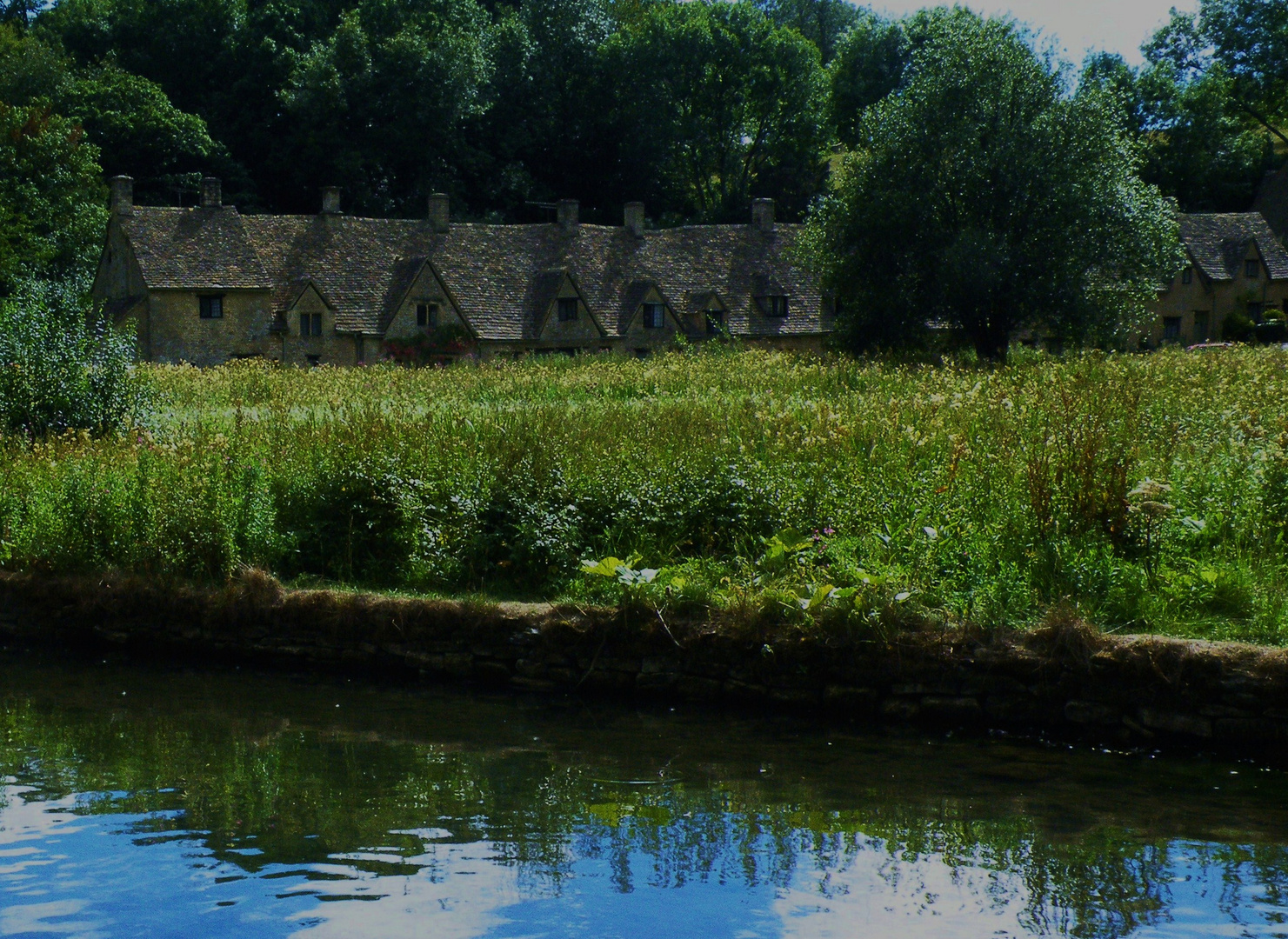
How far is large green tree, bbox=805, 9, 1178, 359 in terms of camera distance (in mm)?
32031

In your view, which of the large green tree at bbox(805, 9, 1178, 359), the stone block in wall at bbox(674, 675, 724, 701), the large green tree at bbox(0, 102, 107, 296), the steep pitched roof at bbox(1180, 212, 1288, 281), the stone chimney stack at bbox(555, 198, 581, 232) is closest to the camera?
the stone block in wall at bbox(674, 675, 724, 701)

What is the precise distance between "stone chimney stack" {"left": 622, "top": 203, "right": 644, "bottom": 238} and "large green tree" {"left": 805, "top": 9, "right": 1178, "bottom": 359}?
25.5 metres

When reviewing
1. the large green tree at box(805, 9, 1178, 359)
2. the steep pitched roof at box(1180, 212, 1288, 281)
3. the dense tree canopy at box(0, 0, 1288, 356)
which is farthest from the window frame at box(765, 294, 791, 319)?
the steep pitched roof at box(1180, 212, 1288, 281)

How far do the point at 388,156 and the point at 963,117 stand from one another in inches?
1575

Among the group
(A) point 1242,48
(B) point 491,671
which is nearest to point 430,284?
(B) point 491,671

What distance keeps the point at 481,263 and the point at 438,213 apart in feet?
10.6

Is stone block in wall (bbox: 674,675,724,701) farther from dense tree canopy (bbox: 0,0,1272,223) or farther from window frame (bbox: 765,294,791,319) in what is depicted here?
dense tree canopy (bbox: 0,0,1272,223)

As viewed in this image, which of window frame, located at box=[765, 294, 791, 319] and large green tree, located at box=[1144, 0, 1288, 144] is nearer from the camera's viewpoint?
window frame, located at box=[765, 294, 791, 319]

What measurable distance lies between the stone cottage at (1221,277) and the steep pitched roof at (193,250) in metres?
44.8

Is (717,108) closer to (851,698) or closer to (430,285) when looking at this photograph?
(430,285)

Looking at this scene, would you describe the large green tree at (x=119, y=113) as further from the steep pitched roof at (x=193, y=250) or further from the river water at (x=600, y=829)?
the river water at (x=600, y=829)

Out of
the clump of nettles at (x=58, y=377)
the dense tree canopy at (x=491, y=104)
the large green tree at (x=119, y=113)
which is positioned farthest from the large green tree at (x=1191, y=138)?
the clump of nettles at (x=58, y=377)

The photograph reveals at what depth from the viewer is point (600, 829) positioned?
24.5ft

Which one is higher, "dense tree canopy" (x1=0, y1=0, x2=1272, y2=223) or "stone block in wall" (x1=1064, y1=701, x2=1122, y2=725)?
"dense tree canopy" (x1=0, y1=0, x2=1272, y2=223)
